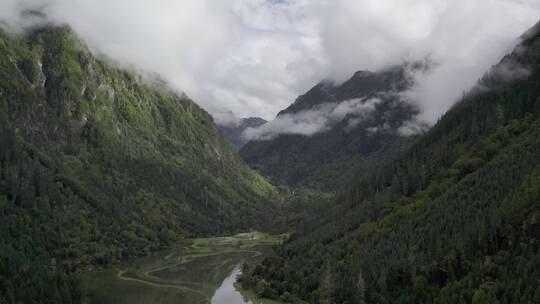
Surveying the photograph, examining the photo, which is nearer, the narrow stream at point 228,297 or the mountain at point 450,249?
the mountain at point 450,249

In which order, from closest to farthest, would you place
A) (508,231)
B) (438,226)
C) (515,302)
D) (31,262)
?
1. (515,302)
2. (508,231)
3. (438,226)
4. (31,262)

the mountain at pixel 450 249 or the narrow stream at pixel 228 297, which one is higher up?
the mountain at pixel 450 249

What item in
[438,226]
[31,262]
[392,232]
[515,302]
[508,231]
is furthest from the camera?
[31,262]

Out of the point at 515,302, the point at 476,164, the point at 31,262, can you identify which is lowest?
the point at 515,302

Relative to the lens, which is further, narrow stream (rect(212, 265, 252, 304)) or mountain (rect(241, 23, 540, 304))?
narrow stream (rect(212, 265, 252, 304))

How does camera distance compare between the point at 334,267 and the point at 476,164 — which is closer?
the point at 334,267

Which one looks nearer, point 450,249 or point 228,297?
point 450,249

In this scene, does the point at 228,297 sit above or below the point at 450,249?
below

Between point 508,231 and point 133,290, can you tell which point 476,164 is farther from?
point 133,290

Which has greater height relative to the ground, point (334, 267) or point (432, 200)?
point (432, 200)

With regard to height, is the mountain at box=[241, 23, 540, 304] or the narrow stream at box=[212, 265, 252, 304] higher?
the mountain at box=[241, 23, 540, 304]

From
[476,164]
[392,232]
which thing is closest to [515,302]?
[392,232]
